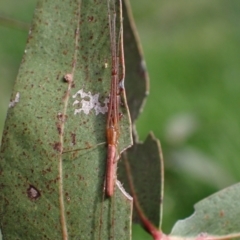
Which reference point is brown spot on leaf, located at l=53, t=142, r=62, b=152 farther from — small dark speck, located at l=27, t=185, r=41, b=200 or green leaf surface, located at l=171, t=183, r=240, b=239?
green leaf surface, located at l=171, t=183, r=240, b=239

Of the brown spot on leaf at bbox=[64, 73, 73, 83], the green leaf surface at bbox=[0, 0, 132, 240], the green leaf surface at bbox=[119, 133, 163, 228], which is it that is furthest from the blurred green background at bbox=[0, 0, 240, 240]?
the brown spot on leaf at bbox=[64, 73, 73, 83]

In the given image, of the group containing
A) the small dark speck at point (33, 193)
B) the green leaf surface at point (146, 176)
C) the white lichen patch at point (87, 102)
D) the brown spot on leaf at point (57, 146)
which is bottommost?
the green leaf surface at point (146, 176)

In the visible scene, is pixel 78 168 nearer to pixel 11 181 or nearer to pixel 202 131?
pixel 11 181

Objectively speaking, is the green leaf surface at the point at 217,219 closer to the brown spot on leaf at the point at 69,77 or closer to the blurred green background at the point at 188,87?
the brown spot on leaf at the point at 69,77

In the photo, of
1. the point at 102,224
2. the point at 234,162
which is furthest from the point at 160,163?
the point at 234,162

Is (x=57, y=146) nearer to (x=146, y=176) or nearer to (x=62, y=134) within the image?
(x=62, y=134)

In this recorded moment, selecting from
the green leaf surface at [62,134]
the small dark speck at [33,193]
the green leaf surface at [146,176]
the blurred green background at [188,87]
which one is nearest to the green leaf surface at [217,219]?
the green leaf surface at [146,176]
